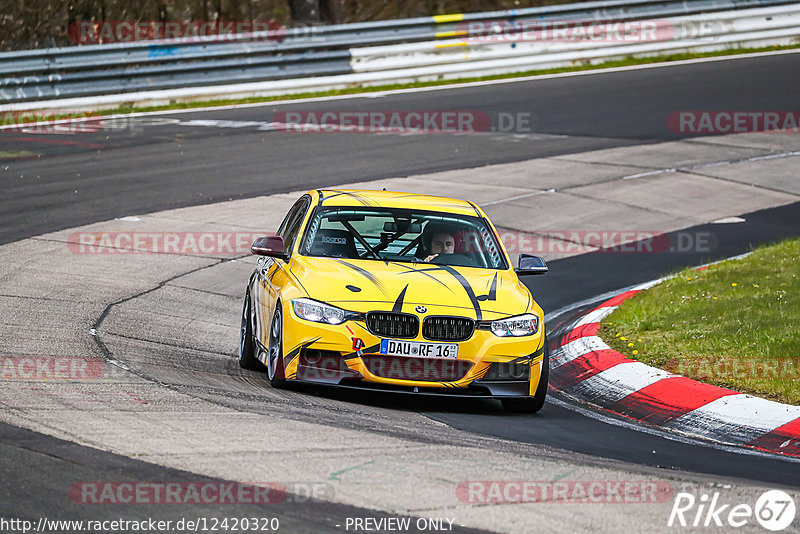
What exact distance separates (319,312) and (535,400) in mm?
1700

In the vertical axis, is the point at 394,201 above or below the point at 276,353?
above

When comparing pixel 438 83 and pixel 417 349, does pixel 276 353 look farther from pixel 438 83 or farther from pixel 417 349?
pixel 438 83

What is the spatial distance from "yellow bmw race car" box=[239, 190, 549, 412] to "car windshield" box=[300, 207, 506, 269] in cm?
1

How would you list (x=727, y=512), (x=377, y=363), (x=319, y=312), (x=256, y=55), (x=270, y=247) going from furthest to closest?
(x=256, y=55) < (x=270, y=247) < (x=319, y=312) < (x=377, y=363) < (x=727, y=512)

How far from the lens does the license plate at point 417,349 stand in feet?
26.6

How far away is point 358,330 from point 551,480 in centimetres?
244

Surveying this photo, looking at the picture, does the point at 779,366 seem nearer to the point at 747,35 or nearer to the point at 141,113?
the point at 141,113

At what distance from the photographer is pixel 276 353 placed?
8.43 m

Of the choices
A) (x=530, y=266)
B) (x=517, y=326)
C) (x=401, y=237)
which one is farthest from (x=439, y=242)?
(x=517, y=326)

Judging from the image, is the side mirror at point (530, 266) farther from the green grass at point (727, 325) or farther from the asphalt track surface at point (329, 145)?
the asphalt track surface at point (329, 145)

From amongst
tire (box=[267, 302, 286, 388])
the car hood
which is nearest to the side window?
the car hood

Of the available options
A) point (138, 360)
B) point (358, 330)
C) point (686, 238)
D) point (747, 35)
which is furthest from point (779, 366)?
point (747, 35)

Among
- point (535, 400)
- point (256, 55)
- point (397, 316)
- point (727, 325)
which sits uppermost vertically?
point (256, 55)

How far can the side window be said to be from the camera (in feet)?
31.8
